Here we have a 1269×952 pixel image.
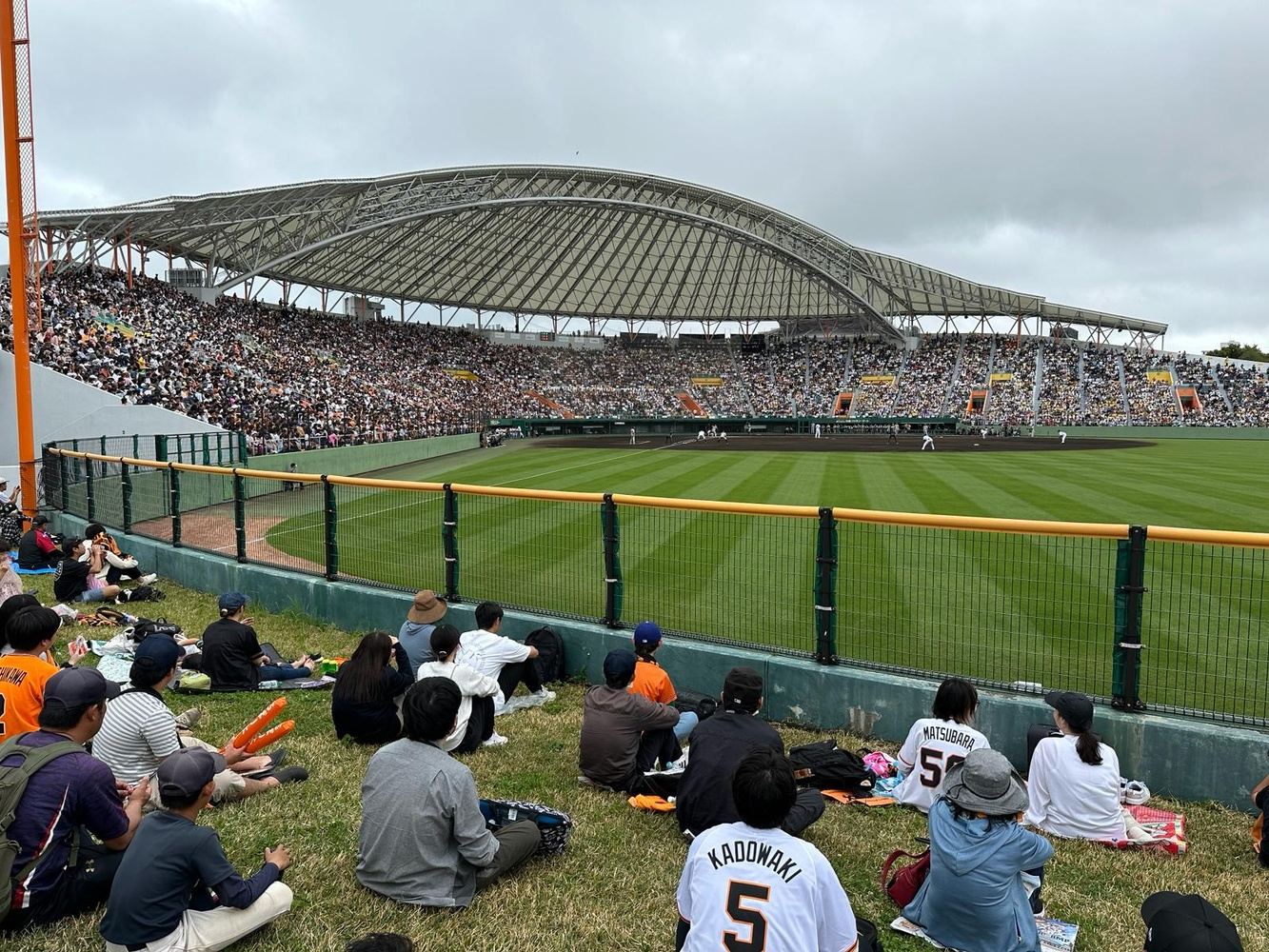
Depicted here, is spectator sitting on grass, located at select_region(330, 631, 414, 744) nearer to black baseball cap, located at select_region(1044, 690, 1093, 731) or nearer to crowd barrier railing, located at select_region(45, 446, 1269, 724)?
crowd barrier railing, located at select_region(45, 446, 1269, 724)

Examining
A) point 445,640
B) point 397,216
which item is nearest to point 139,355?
point 397,216

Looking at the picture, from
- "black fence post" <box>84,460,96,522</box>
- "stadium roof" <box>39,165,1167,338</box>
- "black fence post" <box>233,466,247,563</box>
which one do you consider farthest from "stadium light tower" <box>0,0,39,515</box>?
"stadium roof" <box>39,165,1167,338</box>

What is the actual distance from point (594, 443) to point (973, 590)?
42.9 m

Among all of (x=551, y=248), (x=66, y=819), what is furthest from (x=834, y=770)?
(x=551, y=248)

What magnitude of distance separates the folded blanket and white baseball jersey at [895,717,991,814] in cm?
88

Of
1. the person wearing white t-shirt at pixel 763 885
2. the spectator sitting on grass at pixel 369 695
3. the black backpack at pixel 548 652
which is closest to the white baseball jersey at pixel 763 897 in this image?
the person wearing white t-shirt at pixel 763 885

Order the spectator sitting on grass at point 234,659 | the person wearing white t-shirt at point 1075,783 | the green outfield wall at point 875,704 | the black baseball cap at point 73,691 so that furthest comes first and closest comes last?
1. the spectator sitting on grass at point 234,659
2. the green outfield wall at point 875,704
3. the person wearing white t-shirt at point 1075,783
4. the black baseball cap at point 73,691

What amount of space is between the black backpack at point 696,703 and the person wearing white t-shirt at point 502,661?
4.28 ft

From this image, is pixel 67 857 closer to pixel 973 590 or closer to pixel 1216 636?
pixel 973 590

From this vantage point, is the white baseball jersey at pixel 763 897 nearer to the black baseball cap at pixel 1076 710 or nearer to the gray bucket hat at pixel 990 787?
the gray bucket hat at pixel 990 787

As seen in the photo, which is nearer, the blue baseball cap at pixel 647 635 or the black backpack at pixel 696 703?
the black backpack at pixel 696 703

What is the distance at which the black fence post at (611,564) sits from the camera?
716 cm

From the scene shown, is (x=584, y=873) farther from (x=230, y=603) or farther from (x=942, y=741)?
(x=230, y=603)

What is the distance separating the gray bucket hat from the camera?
3.45 meters
